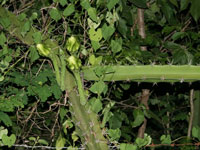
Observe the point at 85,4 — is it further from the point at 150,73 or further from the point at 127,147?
the point at 127,147

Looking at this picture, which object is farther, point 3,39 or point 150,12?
point 150,12

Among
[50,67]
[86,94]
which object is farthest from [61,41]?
[86,94]

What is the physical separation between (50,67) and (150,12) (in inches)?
39.1

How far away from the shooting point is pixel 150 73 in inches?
41.9

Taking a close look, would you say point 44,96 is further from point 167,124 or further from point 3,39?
point 167,124

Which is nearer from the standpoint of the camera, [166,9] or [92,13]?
[92,13]

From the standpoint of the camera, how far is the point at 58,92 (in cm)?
113

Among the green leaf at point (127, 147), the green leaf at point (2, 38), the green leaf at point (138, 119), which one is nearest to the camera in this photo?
the green leaf at point (127, 147)

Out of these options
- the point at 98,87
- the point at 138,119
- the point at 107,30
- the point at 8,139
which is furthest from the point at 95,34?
the point at 138,119

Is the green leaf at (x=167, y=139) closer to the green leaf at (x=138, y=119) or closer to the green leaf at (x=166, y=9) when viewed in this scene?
the green leaf at (x=138, y=119)

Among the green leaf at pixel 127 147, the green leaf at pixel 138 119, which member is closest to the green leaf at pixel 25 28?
the green leaf at pixel 127 147

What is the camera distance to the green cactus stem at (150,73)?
3.50 ft

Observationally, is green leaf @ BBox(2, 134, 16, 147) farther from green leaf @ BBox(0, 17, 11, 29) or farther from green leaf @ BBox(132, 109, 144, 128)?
green leaf @ BBox(132, 109, 144, 128)

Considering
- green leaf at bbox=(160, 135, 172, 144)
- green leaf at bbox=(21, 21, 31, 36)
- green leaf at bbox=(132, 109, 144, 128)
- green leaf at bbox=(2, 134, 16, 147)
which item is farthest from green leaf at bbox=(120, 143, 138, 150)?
green leaf at bbox=(132, 109, 144, 128)
